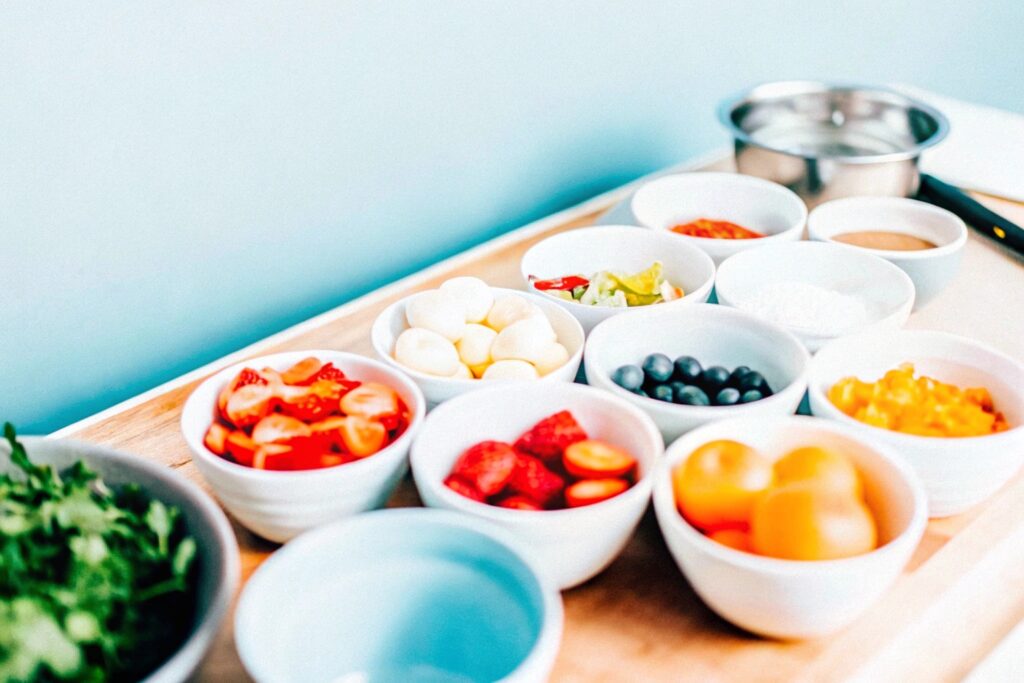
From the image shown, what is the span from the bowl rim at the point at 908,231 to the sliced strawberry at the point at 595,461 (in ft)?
1.71

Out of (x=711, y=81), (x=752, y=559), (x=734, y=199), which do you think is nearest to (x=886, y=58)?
(x=711, y=81)

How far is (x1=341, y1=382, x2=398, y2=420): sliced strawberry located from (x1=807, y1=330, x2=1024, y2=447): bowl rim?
0.39 meters

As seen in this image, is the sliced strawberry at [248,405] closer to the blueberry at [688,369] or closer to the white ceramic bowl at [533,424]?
the white ceramic bowl at [533,424]

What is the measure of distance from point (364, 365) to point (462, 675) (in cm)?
32

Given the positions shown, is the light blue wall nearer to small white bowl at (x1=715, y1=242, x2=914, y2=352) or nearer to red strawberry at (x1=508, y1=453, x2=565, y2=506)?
small white bowl at (x1=715, y1=242, x2=914, y2=352)

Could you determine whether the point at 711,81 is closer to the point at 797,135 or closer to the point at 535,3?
the point at 797,135

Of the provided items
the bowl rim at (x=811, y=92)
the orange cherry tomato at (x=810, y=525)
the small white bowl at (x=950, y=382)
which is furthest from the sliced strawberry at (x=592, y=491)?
the bowl rim at (x=811, y=92)

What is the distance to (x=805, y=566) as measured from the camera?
0.71 meters

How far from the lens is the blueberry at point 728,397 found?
91 centimetres

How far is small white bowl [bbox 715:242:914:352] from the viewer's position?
3.67ft

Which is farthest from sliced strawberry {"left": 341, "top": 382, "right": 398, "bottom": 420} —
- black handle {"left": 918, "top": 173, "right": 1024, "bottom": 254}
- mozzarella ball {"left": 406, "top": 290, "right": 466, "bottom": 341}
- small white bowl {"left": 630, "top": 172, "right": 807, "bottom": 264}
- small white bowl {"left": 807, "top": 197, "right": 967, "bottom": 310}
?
black handle {"left": 918, "top": 173, "right": 1024, "bottom": 254}

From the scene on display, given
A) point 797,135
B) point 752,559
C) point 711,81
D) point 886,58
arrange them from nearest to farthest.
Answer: point 752,559 < point 797,135 < point 711,81 < point 886,58

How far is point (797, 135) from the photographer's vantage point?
60.3 inches

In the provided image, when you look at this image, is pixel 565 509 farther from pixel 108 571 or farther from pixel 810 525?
pixel 108 571
